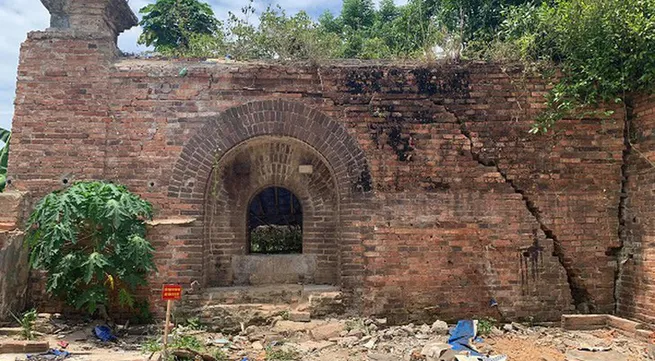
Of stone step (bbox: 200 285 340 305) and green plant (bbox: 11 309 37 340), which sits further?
stone step (bbox: 200 285 340 305)

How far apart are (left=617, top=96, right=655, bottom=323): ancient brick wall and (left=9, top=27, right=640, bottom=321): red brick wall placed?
0.19 m

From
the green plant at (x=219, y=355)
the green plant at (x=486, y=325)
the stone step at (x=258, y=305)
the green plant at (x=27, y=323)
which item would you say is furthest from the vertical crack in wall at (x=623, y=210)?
the green plant at (x=27, y=323)

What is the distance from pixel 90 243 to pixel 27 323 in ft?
4.10

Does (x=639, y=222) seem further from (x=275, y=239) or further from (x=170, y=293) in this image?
(x=170, y=293)

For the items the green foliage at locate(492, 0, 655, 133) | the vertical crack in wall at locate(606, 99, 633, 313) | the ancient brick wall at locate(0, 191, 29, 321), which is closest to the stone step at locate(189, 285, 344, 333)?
the ancient brick wall at locate(0, 191, 29, 321)

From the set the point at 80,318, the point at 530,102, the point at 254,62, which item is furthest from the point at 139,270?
the point at 530,102

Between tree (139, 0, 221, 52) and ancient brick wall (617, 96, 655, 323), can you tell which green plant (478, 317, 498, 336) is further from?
tree (139, 0, 221, 52)

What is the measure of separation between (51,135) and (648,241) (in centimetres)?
905

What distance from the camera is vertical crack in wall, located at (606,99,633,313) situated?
7.28 metres

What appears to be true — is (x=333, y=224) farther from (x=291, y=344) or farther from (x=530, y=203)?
(x=530, y=203)

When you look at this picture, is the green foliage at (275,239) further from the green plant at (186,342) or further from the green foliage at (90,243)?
the green plant at (186,342)

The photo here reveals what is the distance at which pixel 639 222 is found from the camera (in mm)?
7082

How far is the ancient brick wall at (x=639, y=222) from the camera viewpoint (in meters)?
6.83

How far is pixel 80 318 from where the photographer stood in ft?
22.2
